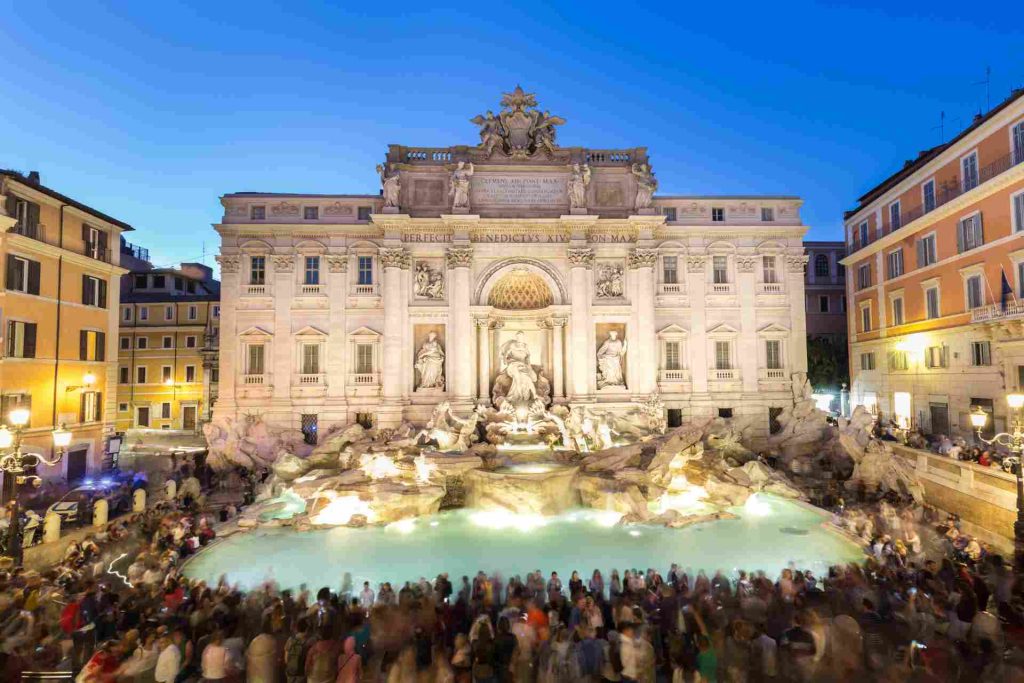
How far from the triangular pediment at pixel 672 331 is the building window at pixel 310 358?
1734 centimetres

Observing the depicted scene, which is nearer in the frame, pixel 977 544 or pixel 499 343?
pixel 977 544

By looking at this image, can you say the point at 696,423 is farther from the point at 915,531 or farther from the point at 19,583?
the point at 19,583

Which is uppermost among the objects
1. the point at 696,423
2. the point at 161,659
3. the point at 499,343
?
the point at 499,343

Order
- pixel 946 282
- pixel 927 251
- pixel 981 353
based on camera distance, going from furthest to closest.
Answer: pixel 927 251
pixel 946 282
pixel 981 353

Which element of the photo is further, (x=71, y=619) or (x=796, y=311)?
(x=796, y=311)

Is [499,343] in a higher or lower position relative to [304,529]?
higher

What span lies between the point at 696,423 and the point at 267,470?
18164 mm

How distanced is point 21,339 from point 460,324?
16.9 meters

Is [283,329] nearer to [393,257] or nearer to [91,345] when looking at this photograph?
[393,257]

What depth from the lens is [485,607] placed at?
26.9 feet

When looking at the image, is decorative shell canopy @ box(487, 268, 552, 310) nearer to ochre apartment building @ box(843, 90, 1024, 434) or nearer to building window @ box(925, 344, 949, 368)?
ochre apartment building @ box(843, 90, 1024, 434)

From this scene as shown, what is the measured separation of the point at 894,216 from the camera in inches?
1077

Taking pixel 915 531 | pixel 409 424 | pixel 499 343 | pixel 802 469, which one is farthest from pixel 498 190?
pixel 915 531

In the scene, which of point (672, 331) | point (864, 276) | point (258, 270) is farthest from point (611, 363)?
point (258, 270)
